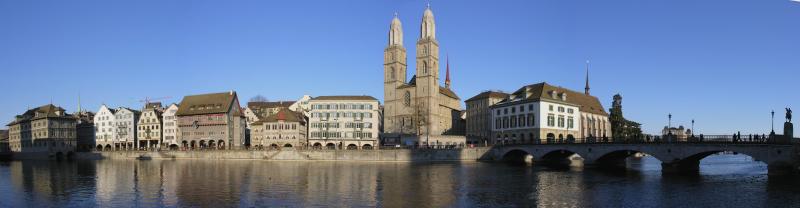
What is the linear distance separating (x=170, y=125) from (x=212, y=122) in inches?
578

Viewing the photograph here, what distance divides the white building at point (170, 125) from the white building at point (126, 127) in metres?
11.0

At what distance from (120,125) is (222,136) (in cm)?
3299

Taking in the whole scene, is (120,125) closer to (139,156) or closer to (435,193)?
(139,156)

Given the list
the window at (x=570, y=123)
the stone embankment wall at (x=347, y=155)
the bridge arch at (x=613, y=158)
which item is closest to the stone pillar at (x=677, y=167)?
the bridge arch at (x=613, y=158)

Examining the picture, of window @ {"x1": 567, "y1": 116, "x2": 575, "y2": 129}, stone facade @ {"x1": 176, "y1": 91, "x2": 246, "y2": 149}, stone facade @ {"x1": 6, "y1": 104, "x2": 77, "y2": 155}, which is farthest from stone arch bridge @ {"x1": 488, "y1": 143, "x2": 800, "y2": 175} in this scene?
stone facade @ {"x1": 6, "y1": 104, "x2": 77, "y2": 155}

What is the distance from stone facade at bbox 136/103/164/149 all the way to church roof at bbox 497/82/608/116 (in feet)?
255

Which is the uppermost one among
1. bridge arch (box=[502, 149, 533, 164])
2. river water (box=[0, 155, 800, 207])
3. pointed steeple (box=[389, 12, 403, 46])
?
pointed steeple (box=[389, 12, 403, 46])

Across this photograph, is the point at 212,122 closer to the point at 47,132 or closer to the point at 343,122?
the point at 343,122

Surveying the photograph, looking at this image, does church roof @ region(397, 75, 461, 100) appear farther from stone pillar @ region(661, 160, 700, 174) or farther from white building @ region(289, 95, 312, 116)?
stone pillar @ region(661, 160, 700, 174)

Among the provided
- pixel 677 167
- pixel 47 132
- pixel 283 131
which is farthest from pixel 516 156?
pixel 47 132

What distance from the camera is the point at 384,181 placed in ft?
164

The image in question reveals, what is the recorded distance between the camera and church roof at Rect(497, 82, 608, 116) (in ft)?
326

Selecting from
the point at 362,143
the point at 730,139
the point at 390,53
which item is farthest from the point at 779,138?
the point at 390,53

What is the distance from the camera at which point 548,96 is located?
9912 centimetres
